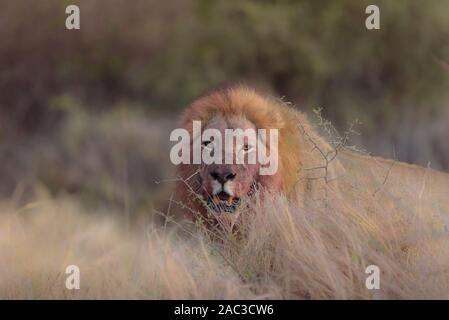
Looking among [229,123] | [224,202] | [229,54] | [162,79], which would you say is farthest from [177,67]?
[224,202]

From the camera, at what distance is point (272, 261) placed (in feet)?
15.5

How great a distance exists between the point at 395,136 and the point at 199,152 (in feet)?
30.7

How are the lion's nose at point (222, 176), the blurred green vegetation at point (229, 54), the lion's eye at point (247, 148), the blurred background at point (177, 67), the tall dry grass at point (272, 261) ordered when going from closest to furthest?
the tall dry grass at point (272, 261), the lion's nose at point (222, 176), the lion's eye at point (247, 148), the blurred background at point (177, 67), the blurred green vegetation at point (229, 54)

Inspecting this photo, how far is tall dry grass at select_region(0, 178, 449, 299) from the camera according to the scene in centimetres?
445

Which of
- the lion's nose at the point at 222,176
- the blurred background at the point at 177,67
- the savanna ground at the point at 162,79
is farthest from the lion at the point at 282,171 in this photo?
the blurred background at the point at 177,67

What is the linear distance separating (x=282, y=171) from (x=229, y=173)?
495 mm

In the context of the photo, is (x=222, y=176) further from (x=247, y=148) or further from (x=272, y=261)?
(x=272, y=261)

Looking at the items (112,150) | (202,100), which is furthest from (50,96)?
(202,100)

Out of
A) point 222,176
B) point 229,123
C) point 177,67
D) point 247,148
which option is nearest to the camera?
point 222,176

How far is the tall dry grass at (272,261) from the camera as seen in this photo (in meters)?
4.45

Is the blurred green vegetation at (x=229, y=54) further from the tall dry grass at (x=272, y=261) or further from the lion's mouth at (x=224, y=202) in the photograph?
the tall dry grass at (x=272, y=261)

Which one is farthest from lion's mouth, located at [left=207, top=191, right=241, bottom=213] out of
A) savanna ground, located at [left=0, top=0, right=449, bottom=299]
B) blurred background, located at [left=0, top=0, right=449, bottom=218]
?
blurred background, located at [left=0, top=0, right=449, bottom=218]

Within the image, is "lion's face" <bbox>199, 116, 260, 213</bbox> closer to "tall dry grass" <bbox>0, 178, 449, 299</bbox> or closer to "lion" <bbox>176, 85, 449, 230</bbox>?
"lion" <bbox>176, 85, 449, 230</bbox>

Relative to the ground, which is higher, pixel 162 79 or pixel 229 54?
pixel 229 54
